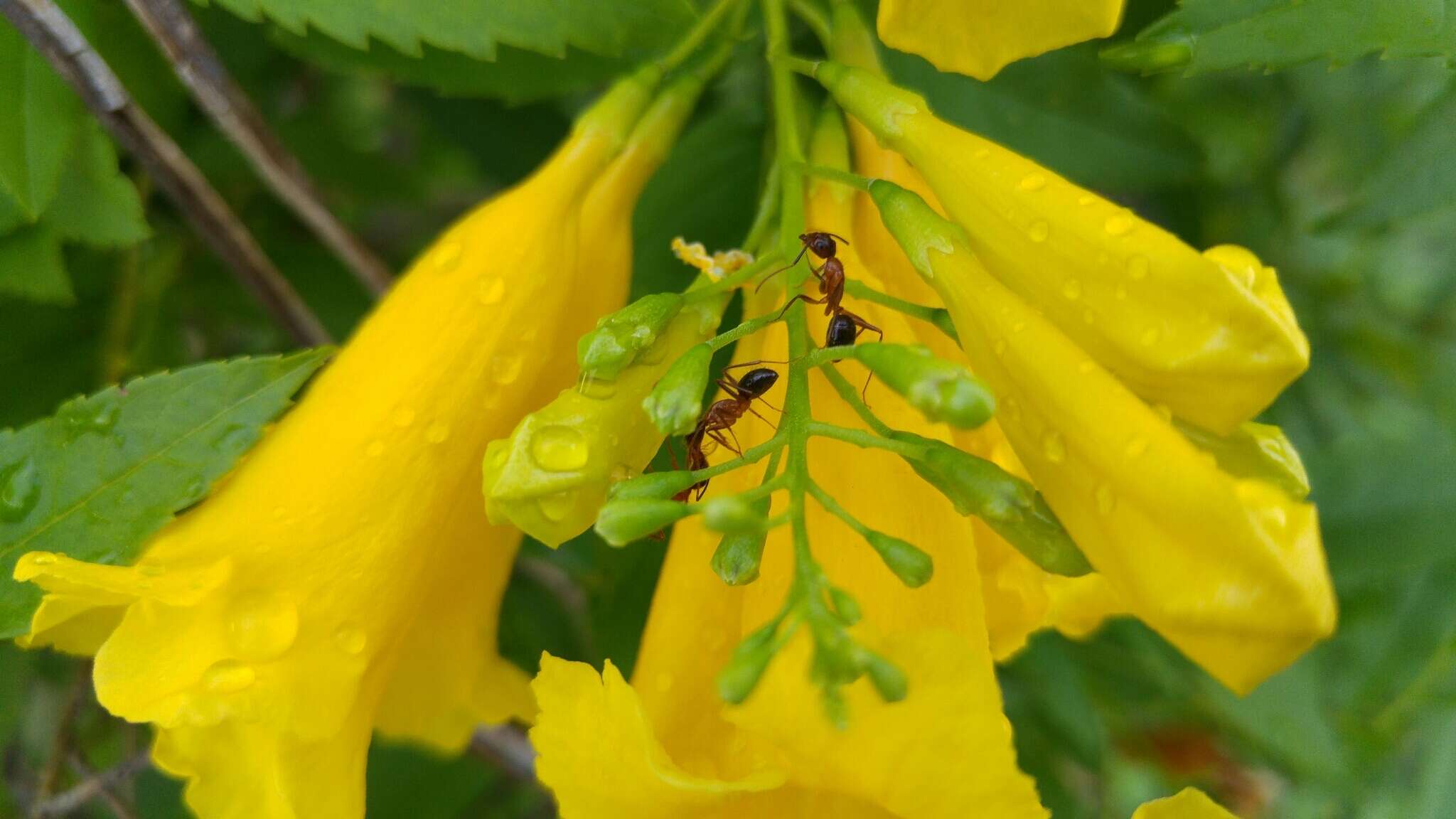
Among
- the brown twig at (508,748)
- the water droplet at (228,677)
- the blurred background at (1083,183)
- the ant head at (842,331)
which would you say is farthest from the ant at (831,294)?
the brown twig at (508,748)

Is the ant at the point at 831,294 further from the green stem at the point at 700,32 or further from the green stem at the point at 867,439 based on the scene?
the green stem at the point at 700,32

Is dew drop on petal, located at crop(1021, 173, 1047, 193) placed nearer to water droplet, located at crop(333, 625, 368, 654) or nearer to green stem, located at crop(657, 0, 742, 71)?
green stem, located at crop(657, 0, 742, 71)

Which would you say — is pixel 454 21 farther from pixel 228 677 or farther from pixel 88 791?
pixel 88 791

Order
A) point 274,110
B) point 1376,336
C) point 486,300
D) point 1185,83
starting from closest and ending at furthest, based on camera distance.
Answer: point 486,300 < point 274,110 < point 1185,83 < point 1376,336

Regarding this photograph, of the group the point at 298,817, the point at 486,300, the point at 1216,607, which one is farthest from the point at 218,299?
the point at 1216,607

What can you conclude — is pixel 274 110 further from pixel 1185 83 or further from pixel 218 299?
pixel 1185 83

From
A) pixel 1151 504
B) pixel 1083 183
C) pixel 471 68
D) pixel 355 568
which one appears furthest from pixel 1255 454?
pixel 471 68

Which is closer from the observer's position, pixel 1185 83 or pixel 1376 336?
pixel 1185 83
